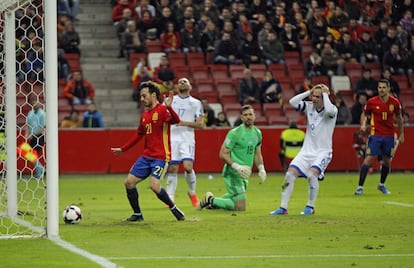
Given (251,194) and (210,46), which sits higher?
(210,46)

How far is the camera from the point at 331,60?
34781 mm

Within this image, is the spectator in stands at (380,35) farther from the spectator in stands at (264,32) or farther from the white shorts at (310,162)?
the white shorts at (310,162)

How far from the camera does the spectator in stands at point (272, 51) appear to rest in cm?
3434

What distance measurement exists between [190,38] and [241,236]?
67.2 feet

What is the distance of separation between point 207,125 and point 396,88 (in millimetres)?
6873

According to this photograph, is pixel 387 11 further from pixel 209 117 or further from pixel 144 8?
pixel 209 117

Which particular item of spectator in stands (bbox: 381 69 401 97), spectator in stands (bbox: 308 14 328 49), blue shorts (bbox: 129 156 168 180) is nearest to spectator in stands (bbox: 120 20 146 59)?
spectator in stands (bbox: 308 14 328 49)

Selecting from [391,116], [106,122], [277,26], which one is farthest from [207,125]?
[391,116]

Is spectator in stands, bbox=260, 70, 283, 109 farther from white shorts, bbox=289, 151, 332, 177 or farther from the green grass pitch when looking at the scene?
white shorts, bbox=289, 151, 332, 177

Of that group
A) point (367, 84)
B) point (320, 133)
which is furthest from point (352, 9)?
point (320, 133)

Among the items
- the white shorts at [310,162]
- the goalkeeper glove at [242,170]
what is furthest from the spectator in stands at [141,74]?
the white shorts at [310,162]

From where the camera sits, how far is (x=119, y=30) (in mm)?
33844

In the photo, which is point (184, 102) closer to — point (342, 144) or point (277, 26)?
point (342, 144)

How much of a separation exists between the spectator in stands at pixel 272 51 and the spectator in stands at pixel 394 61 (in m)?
3.48
